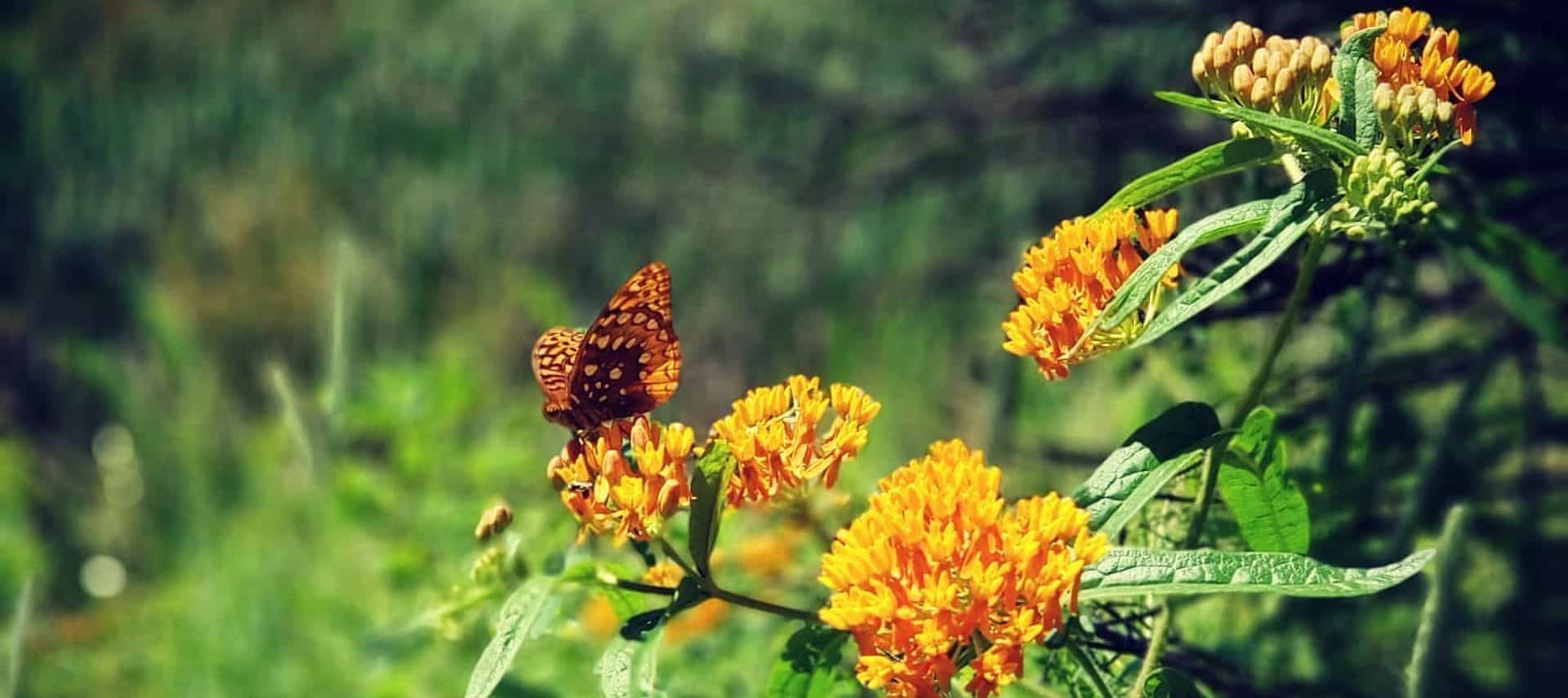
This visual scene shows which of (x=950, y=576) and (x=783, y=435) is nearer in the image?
(x=950, y=576)

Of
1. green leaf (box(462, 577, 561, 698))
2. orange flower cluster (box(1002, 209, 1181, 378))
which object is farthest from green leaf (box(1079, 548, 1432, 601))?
green leaf (box(462, 577, 561, 698))

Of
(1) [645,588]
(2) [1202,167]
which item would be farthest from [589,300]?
(2) [1202,167]

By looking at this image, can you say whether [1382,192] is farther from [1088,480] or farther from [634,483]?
[634,483]

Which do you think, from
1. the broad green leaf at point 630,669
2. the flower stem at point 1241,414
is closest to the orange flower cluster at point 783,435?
the broad green leaf at point 630,669

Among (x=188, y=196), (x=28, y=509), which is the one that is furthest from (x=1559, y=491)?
(x=188, y=196)

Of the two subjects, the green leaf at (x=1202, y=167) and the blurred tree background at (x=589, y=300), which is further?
the blurred tree background at (x=589, y=300)

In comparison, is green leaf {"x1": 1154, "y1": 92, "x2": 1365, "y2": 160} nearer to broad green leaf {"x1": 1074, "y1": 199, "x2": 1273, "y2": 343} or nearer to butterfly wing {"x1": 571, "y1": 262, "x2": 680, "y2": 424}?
broad green leaf {"x1": 1074, "y1": 199, "x2": 1273, "y2": 343}

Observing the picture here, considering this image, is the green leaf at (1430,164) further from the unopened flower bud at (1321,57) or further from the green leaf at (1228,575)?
the green leaf at (1228,575)
